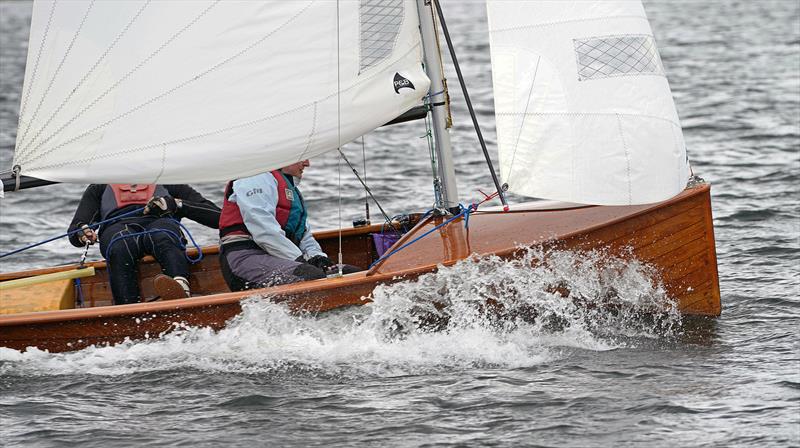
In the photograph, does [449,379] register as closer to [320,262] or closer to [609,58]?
[320,262]

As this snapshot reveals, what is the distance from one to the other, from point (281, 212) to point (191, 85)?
88cm

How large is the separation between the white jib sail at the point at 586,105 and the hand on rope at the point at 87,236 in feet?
7.81

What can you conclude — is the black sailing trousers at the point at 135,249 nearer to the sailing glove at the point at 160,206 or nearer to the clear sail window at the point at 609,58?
the sailing glove at the point at 160,206

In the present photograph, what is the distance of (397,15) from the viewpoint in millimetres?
6656

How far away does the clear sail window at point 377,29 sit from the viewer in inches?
259

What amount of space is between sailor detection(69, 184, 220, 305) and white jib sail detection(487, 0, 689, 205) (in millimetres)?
1938

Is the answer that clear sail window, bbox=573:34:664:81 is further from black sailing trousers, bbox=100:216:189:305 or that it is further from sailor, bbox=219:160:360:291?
black sailing trousers, bbox=100:216:189:305

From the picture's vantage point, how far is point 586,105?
6609mm

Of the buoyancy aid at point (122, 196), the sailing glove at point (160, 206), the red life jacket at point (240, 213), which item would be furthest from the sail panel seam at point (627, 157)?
the buoyancy aid at point (122, 196)

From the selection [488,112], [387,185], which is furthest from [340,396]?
[488,112]

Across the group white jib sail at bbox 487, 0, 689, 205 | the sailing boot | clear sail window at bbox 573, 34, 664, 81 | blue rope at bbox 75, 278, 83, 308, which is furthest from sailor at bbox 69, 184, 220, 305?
clear sail window at bbox 573, 34, 664, 81

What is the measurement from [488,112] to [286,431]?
11193 millimetres

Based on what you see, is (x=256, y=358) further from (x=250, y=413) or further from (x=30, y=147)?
(x=30, y=147)

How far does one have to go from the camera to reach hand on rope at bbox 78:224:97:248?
282 inches
